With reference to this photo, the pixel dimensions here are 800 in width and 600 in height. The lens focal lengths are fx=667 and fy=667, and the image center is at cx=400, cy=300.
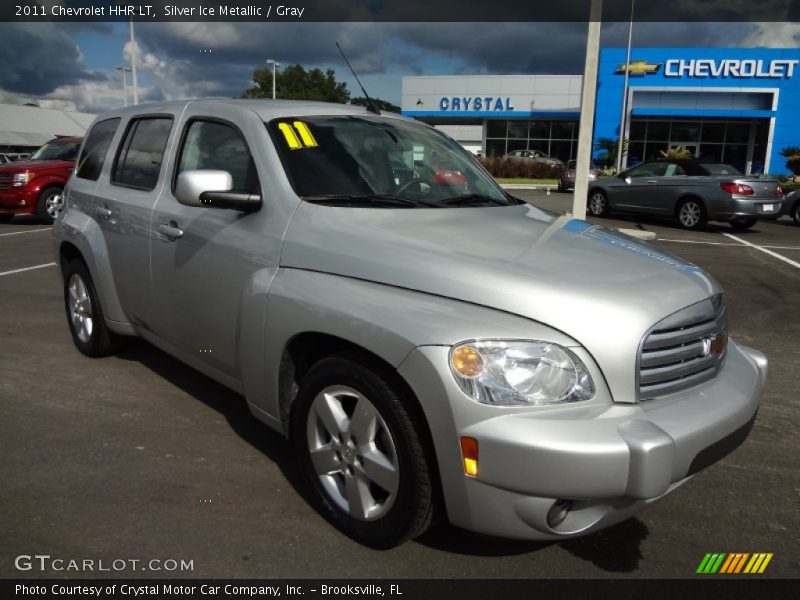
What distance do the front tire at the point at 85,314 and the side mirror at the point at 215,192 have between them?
6.03ft

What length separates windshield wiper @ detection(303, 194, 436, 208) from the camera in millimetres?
3033

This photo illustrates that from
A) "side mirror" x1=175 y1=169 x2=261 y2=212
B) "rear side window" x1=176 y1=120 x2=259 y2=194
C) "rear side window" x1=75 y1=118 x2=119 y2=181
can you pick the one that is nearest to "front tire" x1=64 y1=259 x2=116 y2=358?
"rear side window" x1=75 y1=118 x2=119 y2=181

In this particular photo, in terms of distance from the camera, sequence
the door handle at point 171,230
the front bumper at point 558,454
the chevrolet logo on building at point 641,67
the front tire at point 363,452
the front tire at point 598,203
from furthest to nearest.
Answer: the chevrolet logo on building at point 641,67
the front tire at point 598,203
the door handle at point 171,230
the front tire at point 363,452
the front bumper at point 558,454

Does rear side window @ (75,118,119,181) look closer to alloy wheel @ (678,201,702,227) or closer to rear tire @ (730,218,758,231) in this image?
alloy wheel @ (678,201,702,227)

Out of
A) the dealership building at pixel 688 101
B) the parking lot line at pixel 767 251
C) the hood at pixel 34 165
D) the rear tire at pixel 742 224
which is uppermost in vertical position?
the dealership building at pixel 688 101

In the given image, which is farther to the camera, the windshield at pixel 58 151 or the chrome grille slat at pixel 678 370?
the windshield at pixel 58 151

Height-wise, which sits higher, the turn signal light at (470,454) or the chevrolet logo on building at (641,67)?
the chevrolet logo on building at (641,67)

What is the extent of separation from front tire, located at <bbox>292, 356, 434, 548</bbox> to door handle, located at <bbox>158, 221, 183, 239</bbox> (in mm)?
1288

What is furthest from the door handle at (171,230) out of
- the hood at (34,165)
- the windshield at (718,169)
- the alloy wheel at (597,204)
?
the alloy wheel at (597,204)

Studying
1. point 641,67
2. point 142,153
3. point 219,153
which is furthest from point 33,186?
point 641,67

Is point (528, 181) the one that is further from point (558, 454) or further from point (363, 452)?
point (558, 454)

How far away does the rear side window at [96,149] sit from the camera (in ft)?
15.4

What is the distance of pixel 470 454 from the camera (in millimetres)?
2189

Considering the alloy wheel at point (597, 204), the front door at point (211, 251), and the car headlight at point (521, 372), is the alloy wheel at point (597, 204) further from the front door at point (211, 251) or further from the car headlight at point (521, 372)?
the car headlight at point (521, 372)
